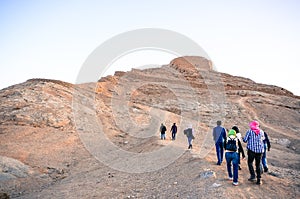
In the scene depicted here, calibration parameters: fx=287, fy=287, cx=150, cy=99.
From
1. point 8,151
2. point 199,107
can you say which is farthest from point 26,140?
point 199,107

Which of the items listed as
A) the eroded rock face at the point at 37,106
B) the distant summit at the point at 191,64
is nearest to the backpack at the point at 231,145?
the eroded rock face at the point at 37,106

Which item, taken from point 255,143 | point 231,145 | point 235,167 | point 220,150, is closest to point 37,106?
point 220,150

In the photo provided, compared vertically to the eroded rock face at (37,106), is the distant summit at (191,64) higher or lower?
higher

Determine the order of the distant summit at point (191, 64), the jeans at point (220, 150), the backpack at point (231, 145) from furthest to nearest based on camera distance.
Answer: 1. the distant summit at point (191, 64)
2. the jeans at point (220, 150)
3. the backpack at point (231, 145)

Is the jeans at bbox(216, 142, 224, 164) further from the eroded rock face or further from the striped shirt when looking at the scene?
the eroded rock face

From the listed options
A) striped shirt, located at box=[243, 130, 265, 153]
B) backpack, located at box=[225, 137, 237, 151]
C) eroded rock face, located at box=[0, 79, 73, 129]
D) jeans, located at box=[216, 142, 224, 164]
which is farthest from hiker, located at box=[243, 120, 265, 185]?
eroded rock face, located at box=[0, 79, 73, 129]

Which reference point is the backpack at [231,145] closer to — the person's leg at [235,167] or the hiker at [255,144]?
the person's leg at [235,167]

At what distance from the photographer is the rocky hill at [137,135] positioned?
387 inches

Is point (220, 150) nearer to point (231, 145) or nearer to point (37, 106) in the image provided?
point (231, 145)

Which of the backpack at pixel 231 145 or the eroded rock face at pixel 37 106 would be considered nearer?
the backpack at pixel 231 145

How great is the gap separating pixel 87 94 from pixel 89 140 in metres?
9.66

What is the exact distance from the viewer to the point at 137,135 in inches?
891

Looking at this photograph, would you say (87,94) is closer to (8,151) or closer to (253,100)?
(8,151)

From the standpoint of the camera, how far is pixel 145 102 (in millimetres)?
34781
